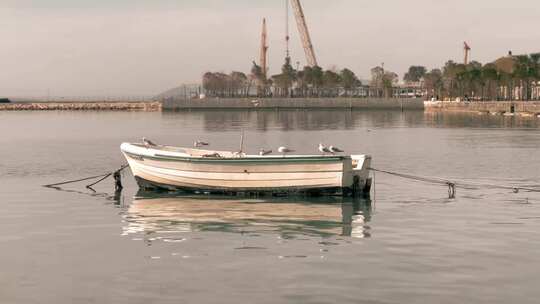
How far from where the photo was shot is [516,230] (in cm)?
3048

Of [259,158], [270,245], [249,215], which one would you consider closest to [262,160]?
[259,158]

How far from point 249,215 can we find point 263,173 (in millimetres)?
5023

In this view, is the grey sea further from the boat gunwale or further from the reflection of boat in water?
the boat gunwale

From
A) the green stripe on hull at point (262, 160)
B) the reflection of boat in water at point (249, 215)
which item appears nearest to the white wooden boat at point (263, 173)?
the green stripe on hull at point (262, 160)

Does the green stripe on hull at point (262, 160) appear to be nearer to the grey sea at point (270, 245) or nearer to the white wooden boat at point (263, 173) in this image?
the white wooden boat at point (263, 173)

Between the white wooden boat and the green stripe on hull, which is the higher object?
the green stripe on hull

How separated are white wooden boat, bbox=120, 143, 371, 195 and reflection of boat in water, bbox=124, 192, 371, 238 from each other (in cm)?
69

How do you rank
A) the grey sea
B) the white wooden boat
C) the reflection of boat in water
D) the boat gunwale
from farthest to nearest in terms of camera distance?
1. the white wooden boat
2. the boat gunwale
3. the reflection of boat in water
4. the grey sea

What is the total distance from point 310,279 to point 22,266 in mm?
9105

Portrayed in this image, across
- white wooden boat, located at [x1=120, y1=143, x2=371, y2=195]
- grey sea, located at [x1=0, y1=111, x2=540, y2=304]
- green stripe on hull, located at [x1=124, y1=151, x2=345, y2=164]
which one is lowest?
grey sea, located at [x1=0, y1=111, x2=540, y2=304]

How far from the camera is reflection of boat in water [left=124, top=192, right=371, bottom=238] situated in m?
31.2

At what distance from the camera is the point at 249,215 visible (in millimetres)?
34562

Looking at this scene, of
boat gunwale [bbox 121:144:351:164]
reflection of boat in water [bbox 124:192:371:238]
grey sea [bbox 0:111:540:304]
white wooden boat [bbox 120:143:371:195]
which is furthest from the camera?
white wooden boat [bbox 120:143:371:195]

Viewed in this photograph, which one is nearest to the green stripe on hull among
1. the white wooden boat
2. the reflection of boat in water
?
the white wooden boat
